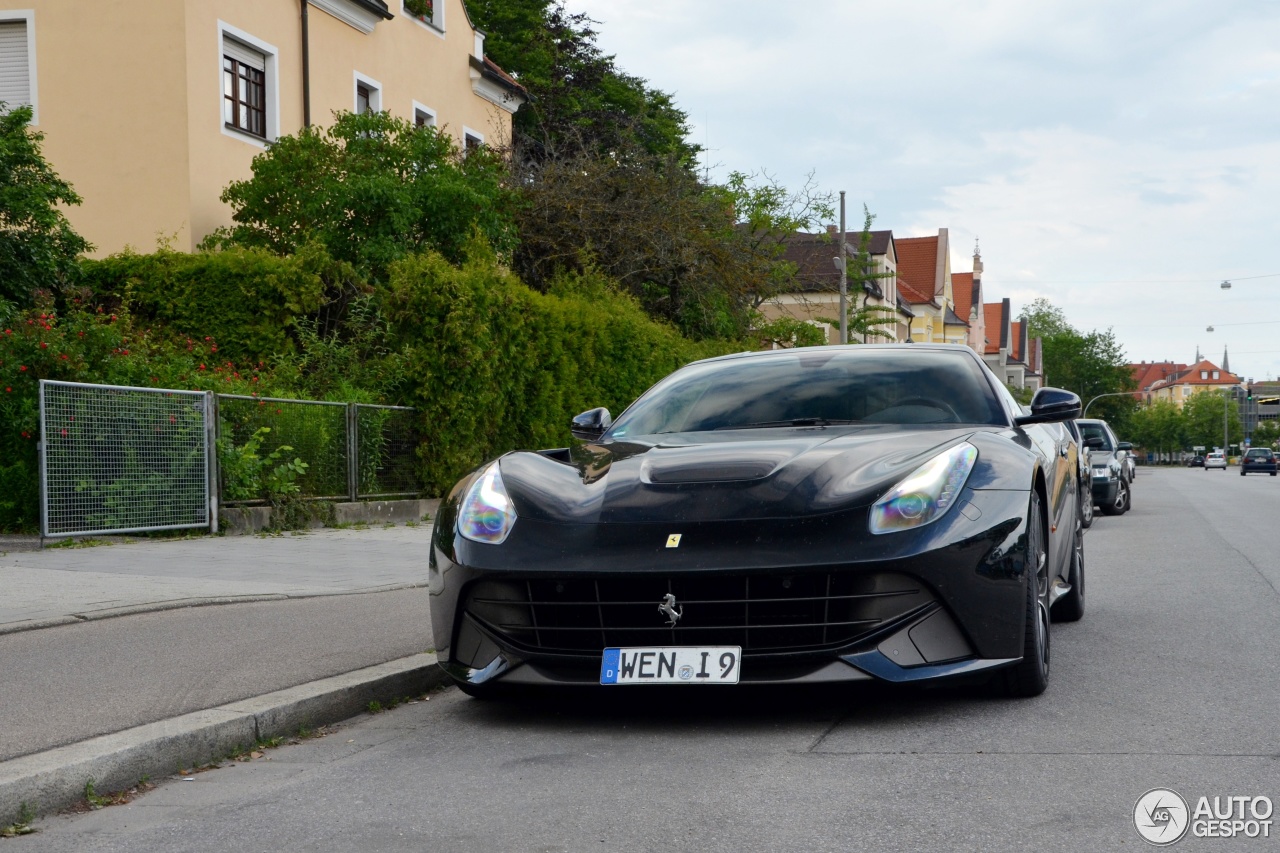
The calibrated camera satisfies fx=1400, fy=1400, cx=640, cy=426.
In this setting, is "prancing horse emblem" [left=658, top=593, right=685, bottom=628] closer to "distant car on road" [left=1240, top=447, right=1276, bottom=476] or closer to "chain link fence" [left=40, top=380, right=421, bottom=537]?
"chain link fence" [left=40, top=380, right=421, bottom=537]

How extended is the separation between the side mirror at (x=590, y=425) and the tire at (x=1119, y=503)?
53.9 ft

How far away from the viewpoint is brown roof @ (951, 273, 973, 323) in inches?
4702

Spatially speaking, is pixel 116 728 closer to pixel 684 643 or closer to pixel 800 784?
pixel 684 643

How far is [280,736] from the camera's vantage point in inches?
196

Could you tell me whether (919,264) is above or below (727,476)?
above

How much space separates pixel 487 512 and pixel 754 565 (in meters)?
1.10

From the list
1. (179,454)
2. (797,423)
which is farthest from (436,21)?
(797,423)

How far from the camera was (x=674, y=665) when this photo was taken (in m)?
4.65

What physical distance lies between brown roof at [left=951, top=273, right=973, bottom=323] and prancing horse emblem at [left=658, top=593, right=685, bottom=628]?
117 metres

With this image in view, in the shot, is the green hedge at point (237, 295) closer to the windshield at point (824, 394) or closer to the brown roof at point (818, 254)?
the windshield at point (824, 394)

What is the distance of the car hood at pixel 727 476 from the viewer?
476 centimetres

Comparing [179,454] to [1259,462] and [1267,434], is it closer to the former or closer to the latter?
[1259,462]


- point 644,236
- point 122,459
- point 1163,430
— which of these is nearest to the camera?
point 122,459

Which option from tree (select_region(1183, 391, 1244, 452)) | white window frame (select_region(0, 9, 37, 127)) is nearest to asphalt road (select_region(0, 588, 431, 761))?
white window frame (select_region(0, 9, 37, 127))
